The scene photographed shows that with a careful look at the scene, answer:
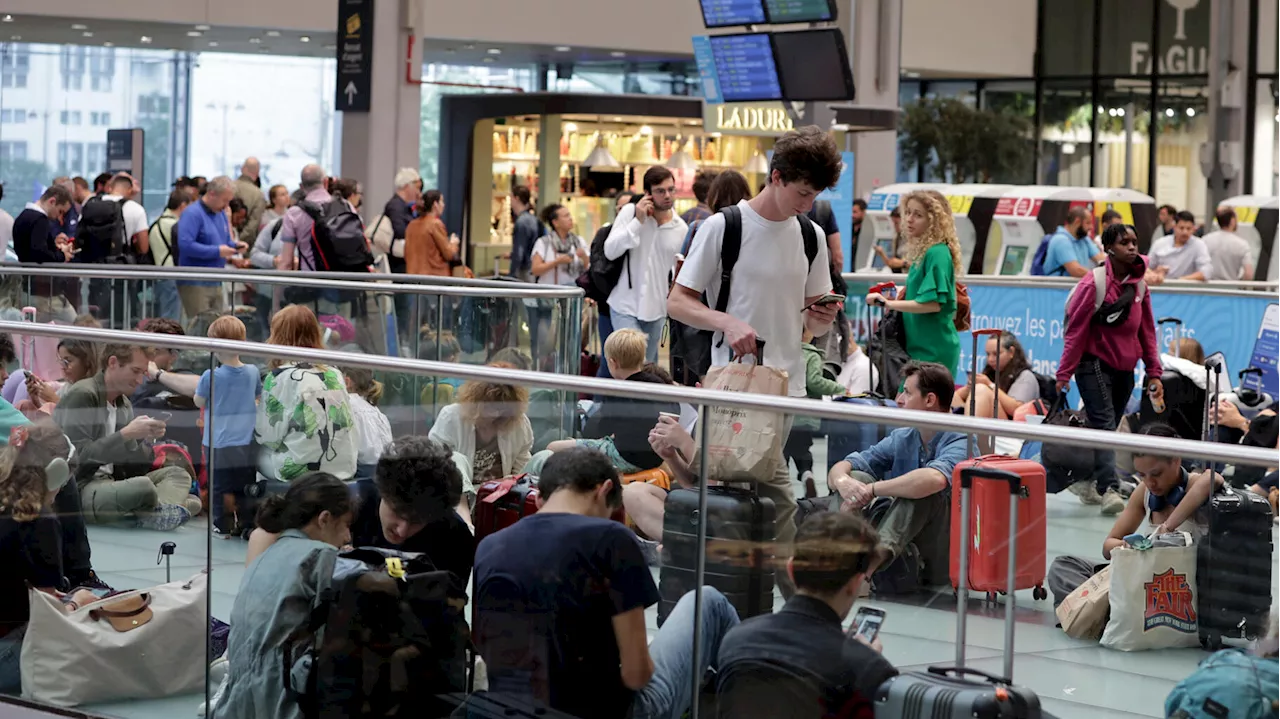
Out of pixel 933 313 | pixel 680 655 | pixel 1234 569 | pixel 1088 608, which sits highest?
pixel 933 313

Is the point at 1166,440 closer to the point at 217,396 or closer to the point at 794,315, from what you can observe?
the point at 794,315

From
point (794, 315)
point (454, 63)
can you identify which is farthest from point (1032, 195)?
point (794, 315)

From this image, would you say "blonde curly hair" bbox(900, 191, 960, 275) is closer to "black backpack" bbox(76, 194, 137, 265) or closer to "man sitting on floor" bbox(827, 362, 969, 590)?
"man sitting on floor" bbox(827, 362, 969, 590)

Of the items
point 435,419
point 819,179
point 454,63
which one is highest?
point 454,63

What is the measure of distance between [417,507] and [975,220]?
1716cm

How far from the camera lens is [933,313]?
820cm

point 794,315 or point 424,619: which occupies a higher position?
point 794,315

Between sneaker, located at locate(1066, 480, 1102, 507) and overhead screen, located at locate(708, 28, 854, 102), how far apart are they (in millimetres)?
8325

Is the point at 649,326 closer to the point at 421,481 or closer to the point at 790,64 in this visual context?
the point at 790,64

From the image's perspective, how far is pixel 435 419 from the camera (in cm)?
469

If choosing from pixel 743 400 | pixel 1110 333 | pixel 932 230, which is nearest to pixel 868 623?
pixel 743 400

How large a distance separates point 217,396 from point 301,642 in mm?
754

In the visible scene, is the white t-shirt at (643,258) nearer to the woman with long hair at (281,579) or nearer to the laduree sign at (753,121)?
the woman with long hair at (281,579)

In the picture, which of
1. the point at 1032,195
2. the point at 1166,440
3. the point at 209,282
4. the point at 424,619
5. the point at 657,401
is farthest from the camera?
the point at 1032,195
